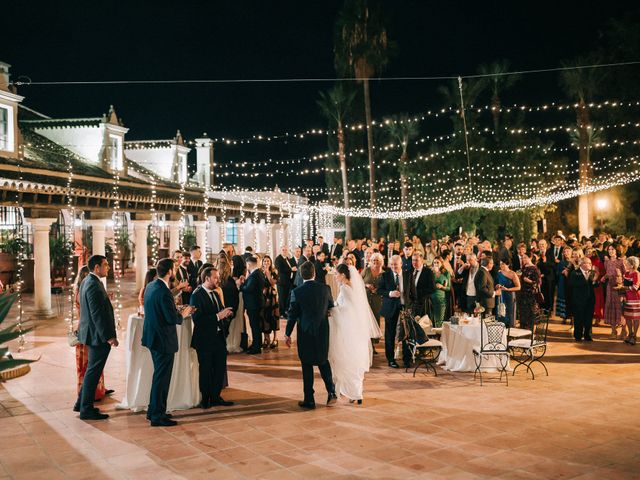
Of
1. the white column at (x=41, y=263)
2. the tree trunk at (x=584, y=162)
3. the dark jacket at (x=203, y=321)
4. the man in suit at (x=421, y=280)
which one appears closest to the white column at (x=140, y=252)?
→ the white column at (x=41, y=263)

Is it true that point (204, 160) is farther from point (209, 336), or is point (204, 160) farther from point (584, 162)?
point (209, 336)

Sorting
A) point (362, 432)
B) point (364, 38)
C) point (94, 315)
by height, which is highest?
point (364, 38)

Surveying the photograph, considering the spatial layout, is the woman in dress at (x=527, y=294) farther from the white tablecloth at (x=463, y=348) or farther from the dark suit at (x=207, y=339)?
the dark suit at (x=207, y=339)

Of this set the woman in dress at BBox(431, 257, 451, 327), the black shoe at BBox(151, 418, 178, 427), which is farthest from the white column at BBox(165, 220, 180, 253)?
the black shoe at BBox(151, 418, 178, 427)

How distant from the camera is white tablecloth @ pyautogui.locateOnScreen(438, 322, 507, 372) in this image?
8.19 m

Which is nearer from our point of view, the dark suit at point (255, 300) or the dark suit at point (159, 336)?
the dark suit at point (159, 336)

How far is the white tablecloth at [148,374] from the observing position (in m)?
6.56

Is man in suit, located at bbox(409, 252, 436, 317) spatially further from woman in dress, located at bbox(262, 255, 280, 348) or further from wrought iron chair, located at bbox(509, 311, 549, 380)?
woman in dress, located at bbox(262, 255, 280, 348)

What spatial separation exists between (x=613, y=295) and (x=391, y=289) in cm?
523

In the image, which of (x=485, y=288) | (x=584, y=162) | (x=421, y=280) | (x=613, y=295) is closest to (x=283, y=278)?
(x=421, y=280)

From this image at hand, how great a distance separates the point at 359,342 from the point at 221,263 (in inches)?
115

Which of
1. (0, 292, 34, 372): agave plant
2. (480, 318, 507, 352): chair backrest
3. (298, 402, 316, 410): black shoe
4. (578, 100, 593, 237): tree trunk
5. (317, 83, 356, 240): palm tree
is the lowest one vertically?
(298, 402, 316, 410): black shoe

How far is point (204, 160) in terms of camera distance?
106 feet

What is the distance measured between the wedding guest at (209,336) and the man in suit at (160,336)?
42 cm
